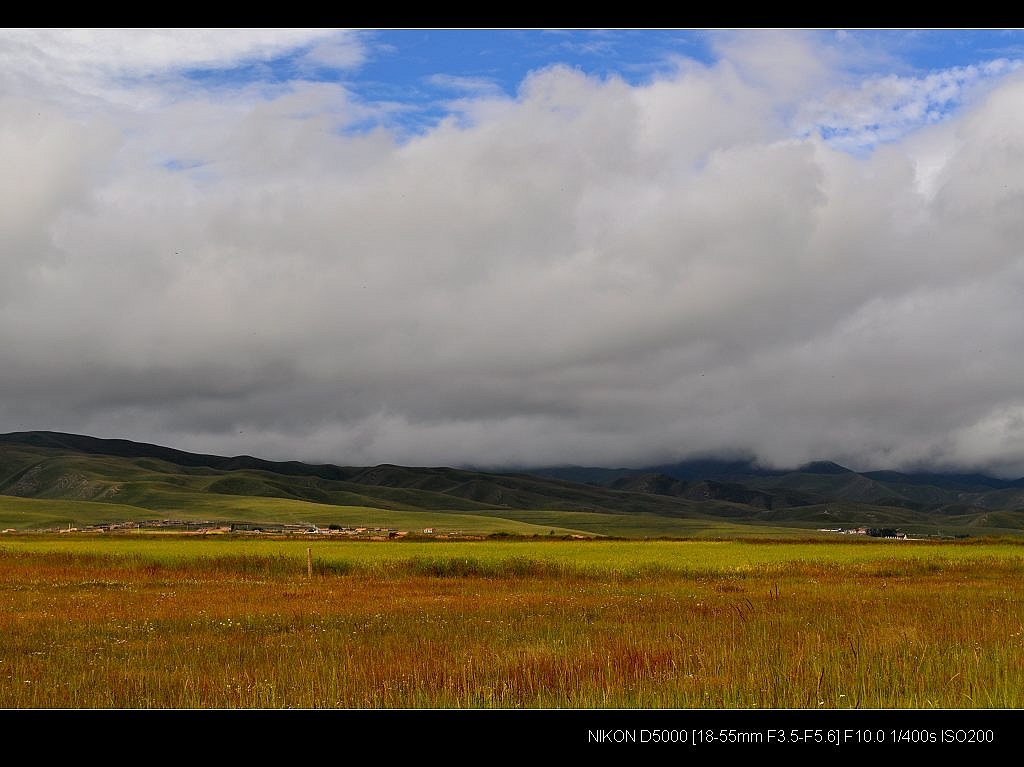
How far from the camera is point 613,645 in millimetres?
18531

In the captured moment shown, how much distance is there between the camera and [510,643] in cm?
1959

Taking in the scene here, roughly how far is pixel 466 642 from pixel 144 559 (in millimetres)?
44854

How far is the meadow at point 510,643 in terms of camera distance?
12812 mm

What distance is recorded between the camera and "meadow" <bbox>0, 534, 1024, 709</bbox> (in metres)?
12.8
